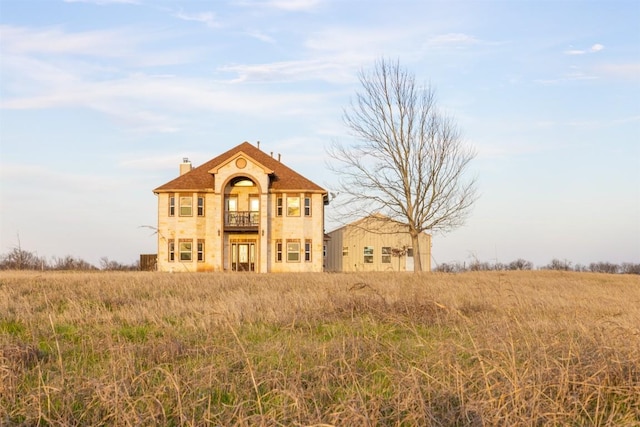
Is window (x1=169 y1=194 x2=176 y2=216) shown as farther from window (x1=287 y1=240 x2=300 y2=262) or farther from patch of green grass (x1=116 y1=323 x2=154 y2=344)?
patch of green grass (x1=116 y1=323 x2=154 y2=344)

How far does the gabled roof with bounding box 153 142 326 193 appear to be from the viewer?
41.8 meters

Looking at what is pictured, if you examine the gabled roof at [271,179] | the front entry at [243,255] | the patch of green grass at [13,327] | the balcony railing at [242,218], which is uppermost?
the gabled roof at [271,179]

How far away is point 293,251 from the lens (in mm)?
41750

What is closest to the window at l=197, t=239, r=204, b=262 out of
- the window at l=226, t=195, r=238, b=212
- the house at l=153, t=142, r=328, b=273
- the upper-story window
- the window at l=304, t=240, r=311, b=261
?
the house at l=153, t=142, r=328, b=273

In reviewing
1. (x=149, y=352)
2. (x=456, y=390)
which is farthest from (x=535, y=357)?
(x=149, y=352)

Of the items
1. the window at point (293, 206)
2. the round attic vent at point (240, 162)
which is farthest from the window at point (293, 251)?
the round attic vent at point (240, 162)

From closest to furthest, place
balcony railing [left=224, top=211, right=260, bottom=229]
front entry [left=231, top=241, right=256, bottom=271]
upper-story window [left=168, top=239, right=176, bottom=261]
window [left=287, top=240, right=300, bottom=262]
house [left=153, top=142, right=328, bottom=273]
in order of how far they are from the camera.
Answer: house [left=153, top=142, right=328, bottom=273] < balcony railing [left=224, top=211, right=260, bottom=229] < upper-story window [left=168, top=239, right=176, bottom=261] < window [left=287, top=240, right=300, bottom=262] < front entry [left=231, top=241, right=256, bottom=271]

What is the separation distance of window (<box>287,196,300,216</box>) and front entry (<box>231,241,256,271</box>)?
330 centimetres

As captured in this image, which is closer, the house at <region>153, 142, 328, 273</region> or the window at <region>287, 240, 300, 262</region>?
the house at <region>153, 142, 328, 273</region>

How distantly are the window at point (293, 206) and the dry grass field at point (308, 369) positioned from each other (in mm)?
29373

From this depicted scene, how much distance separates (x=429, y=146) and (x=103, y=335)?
28.8 meters

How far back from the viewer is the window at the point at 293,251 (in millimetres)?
41688

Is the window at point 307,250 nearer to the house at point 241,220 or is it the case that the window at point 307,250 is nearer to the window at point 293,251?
the house at point 241,220

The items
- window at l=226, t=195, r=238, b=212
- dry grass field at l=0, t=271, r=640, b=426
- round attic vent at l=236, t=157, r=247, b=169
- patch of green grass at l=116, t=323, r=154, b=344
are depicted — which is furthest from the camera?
window at l=226, t=195, r=238, b=212
